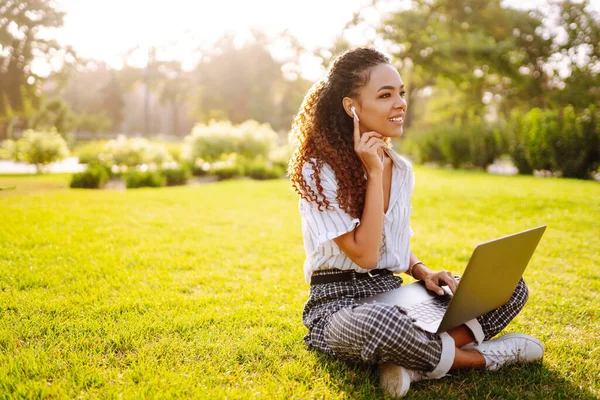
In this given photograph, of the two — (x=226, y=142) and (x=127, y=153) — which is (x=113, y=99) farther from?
(x=127, y=153)

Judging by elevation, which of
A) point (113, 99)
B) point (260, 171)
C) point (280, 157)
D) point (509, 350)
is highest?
point (113, 99)

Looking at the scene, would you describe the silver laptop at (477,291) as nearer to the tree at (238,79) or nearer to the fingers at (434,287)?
the fingers at (434,287)

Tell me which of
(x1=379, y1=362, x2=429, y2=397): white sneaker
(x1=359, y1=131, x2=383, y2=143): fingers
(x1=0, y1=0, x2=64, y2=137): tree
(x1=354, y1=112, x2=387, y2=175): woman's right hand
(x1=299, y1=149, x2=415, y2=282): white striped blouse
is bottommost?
(x1=379, y1=362, x2=429, y2=397): white sneaker

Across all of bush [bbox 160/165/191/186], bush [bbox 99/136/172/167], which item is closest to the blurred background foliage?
bush [bbox 99/136/172/167]

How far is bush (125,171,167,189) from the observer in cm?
1086

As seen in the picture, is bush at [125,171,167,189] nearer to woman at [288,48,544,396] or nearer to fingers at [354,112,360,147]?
woman at [288,48,544,396]

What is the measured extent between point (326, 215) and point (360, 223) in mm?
178

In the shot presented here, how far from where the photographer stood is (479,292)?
2.13m

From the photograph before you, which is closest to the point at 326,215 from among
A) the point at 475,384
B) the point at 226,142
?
the point at 475,384

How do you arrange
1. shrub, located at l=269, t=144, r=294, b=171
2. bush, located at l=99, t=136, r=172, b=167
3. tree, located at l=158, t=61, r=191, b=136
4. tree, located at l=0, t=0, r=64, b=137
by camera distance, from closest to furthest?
tree, located at l=0, t=0, r=64, b=137 → bush, located at l=99, t=136, r=172, b=167 → shrub, located at l=269, t=144, r=294, b=171 → tree, located at l=158, t=61, r=191, b=136

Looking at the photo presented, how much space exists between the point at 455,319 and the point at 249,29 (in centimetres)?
5130

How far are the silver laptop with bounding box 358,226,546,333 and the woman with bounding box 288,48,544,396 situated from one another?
0.09 meters

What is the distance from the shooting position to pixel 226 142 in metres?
15.5

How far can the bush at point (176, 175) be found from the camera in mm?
12070
